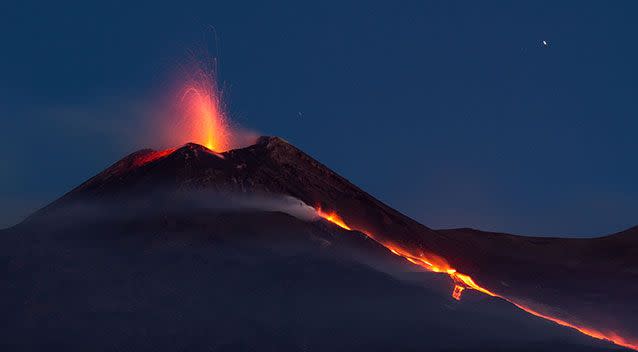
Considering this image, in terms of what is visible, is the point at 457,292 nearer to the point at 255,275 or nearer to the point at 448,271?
the point at 448,271

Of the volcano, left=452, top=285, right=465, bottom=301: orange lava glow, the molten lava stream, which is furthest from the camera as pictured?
the molten lava stream

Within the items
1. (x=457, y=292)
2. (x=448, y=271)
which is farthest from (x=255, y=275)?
(x=448, y=271)

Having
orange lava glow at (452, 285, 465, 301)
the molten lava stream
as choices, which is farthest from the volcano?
orange lava glow at (452, 285, 465, 301)

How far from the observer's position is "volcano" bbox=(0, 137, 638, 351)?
42.4 metres

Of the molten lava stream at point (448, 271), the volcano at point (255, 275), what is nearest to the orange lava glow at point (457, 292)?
the volcano at point (255, 275)

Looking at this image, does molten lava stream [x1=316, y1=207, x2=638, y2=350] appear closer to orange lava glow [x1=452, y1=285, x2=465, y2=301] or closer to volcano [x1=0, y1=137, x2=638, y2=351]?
volcano [x1=0, y1=137, x2=638, y2=351]

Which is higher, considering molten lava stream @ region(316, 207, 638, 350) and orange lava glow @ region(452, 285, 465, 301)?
molten lava stream @ region(316, 207, 638, 350)

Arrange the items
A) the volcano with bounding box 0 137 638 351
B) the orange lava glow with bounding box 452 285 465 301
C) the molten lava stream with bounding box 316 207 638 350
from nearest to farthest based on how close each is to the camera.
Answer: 1. the volcano with bounding box 0 137 638 351
2. the orange lava glow with bounding box 452 285 465 301
3. the molten lava stream with bounding box 316 207 638 350

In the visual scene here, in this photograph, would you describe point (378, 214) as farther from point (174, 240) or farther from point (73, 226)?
point (73, 226)

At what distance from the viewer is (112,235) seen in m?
51.1

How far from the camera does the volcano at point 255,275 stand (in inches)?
1671

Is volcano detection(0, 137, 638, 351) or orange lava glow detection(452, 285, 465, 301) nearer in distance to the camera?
volcano detection(0, 137, 638, 351)

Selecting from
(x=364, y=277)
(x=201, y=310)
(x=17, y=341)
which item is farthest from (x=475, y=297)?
(x=17, y=341)

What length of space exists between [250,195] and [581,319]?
21.3 metres
